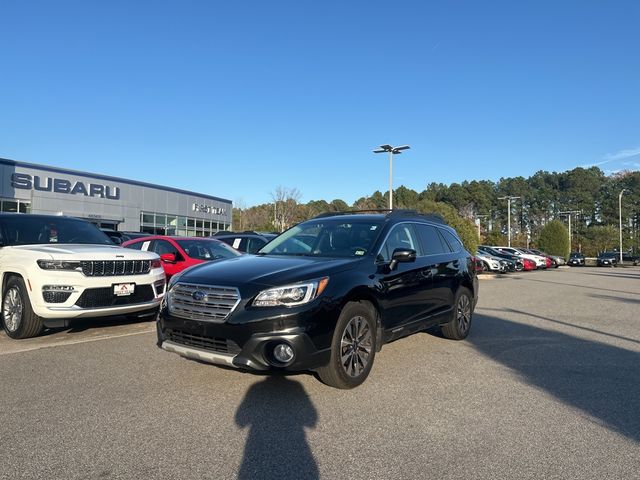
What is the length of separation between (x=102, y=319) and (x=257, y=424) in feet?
19.2

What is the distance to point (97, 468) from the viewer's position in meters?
3.00

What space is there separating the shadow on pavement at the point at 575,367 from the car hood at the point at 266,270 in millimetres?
2401

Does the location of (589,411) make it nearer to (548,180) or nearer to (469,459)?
(469,459)

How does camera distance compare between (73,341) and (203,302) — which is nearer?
(203,302)

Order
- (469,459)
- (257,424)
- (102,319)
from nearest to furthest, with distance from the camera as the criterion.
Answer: (469,459) < (257,424) < (102,319)

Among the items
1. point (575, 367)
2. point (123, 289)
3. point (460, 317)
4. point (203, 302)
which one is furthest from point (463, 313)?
point (123, 289)

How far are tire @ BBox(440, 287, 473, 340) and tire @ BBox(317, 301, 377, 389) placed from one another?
2.38m

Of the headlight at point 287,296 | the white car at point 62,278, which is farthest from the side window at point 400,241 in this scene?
the white car at point 62,278

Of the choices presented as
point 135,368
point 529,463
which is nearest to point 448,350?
point 529,463

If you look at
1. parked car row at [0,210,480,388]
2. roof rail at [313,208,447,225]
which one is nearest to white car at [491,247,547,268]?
roof rail at [313,208,447,225]

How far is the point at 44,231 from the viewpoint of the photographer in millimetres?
7633

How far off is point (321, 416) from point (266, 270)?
56.8 inches

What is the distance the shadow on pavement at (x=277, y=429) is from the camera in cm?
301

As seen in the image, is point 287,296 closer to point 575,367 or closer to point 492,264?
point 575,367
